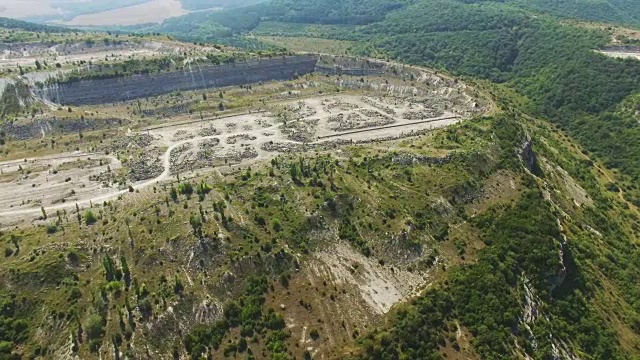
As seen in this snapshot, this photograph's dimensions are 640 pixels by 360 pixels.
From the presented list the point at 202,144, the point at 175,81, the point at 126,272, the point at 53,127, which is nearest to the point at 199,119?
the point at 202,144

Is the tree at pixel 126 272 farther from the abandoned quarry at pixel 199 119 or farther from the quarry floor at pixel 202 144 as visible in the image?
the abandoned quarry at pixel 199 119

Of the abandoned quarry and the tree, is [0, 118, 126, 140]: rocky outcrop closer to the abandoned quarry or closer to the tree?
the abandoned quarry

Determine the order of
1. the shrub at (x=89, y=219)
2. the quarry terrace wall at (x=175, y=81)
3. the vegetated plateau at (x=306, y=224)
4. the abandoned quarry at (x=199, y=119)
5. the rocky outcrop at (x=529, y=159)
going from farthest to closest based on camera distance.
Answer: the quarry terrace wall at (x=175, y=81) → the rocky outcrop at (x=529, y=159) → the abandoned quarry at (x=199, y=119) → the shrub at (x=89, y=219) → the vegetated plateau at (x=306, y=224)

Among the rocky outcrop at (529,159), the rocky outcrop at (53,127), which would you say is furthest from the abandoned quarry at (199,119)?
the rocky outcrop at (529,159)

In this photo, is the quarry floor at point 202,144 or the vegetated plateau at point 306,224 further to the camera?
the quarry floor at point 202,144

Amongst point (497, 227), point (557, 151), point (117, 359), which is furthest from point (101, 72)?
point (557, 151)

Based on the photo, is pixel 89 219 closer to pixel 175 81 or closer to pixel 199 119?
pixel 199 119

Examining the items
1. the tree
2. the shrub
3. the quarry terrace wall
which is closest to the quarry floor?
the shrub
